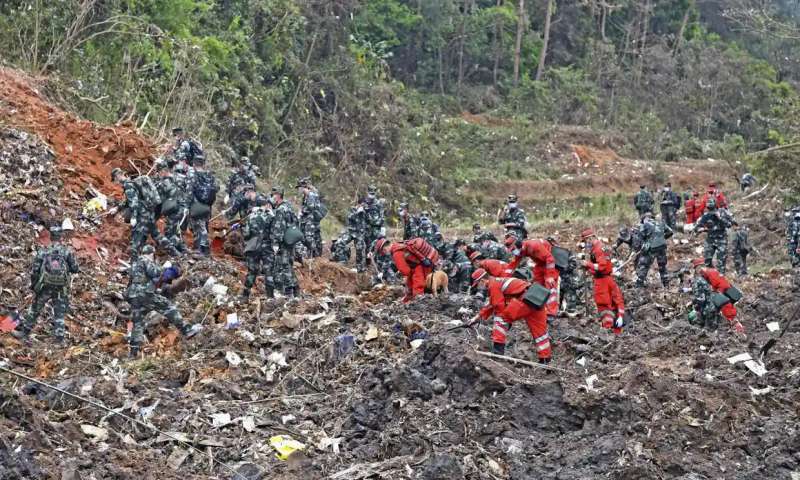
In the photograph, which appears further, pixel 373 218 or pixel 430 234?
pixel 373 218

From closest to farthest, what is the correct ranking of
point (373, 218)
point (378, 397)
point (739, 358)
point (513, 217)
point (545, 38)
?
point (378, 397)
point (739, 358)
point (513, 217)
point (373, 218)
point (545, 38)

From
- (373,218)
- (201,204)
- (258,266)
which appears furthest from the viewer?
(373,218)

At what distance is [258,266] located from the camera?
15.6 m

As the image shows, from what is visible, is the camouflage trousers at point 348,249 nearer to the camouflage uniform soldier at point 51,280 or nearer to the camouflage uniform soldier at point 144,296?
the camouflage uniform soldier at point 144,296

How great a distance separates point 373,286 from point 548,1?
101 feet

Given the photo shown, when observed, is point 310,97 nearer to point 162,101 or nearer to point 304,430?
point 162,101

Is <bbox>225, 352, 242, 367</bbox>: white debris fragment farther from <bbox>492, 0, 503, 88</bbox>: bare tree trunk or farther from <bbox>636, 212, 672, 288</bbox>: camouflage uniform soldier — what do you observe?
<bbox>492, 0, 503, 88</bbox>: bare tree trunk

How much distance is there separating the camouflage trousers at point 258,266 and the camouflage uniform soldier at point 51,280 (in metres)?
3.05

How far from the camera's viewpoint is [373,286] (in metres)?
18.0

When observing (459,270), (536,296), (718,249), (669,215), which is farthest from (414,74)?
(536,296)

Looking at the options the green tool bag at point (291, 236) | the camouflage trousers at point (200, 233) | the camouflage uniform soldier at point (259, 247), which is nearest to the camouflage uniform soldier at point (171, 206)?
the camouflage trousers at point (200, 233)

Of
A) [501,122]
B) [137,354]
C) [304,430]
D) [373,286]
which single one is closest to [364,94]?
[501,122]

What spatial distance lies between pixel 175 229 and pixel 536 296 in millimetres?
7007

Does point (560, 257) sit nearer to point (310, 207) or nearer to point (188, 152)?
point (310, 207)
